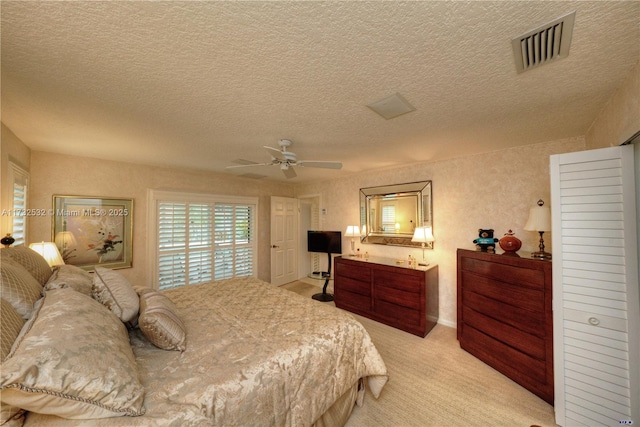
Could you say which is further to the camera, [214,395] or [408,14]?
[214,395]

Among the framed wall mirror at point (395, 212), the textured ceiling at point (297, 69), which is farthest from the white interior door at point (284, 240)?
the textured ceiling at point (297, 69)

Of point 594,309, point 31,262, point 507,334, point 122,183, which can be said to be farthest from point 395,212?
point 122,183

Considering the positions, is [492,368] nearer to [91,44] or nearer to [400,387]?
[400,387]

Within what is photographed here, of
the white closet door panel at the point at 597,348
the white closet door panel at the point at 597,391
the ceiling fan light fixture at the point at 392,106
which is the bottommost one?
the white closet door panel at the point at 597,391

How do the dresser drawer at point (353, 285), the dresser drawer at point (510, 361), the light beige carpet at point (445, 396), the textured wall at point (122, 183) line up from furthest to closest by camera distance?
the dresser drawer at point (353, 285) < the textured wall at point (122, 183) < the dresser drawer at point (510, 361) < the light beige carpet at point (445, 396)

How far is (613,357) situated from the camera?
154 centimetres

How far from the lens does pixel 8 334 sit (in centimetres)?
98

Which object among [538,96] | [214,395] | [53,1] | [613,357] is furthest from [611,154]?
[53,1]

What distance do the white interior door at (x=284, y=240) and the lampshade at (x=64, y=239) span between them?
3.04 m

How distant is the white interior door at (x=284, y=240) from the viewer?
16.9 feet

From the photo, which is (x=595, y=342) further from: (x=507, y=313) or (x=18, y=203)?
(x=18, y=203)

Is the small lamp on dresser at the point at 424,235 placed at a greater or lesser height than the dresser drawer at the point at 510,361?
greater

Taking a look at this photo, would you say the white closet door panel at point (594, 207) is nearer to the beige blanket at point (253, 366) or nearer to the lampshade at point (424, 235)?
the lampshade at point (424, 235)

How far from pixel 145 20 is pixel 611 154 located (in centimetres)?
278
